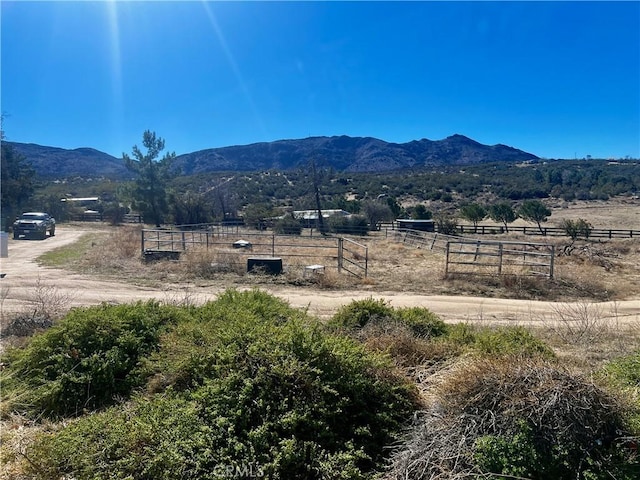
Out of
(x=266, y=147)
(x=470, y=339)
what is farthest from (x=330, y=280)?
(x=266, y=147)

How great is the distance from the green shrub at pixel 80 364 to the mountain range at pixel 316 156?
128729mm

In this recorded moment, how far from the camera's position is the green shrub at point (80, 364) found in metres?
5.11

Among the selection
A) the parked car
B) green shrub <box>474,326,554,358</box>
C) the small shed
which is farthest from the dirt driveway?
the small shed

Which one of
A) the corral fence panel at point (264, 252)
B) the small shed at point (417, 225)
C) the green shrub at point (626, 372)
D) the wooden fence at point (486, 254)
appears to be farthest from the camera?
the small shed at point (417, 225)

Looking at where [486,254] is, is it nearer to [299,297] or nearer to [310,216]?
[299,297]

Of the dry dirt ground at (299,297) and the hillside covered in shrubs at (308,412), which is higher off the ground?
the hillside covered in shrubs at (308,412)

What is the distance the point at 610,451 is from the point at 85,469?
171 inches

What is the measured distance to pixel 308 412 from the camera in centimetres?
378

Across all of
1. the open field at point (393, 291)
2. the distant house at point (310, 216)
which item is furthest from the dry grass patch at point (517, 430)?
the distant house at point (310, 216)

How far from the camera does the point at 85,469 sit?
343 cm

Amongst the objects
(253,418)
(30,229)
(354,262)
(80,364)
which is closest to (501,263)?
(354,262)

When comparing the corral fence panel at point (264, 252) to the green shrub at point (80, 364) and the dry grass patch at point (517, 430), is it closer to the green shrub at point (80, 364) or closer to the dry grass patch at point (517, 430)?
the green shrub at point (80, 364)

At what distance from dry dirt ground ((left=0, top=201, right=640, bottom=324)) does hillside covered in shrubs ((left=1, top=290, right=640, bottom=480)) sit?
4.23 m

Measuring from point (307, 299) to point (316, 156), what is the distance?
460 feet
